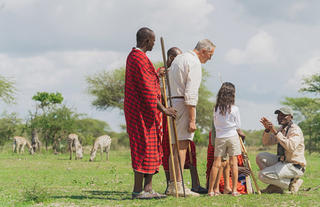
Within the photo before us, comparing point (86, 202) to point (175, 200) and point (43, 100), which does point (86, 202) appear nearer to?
point (175, 200)

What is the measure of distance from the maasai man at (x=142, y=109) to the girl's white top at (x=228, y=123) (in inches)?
34.5

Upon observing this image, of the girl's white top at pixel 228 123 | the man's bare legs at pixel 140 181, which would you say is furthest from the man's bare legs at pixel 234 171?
the man's bare legs at pixel 140 181

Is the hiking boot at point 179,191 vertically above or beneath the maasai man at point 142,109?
beneath

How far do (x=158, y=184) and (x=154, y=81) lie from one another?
3.77 m

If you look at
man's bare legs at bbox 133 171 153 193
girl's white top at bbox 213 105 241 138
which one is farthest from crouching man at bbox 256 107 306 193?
man's bare legs at bbox 133 171 153 193

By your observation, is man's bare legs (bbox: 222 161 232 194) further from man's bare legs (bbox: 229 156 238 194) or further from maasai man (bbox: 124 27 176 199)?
maasai man (bbox: 124 27 176 199)

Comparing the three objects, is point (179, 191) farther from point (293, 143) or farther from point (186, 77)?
point (293, 143)

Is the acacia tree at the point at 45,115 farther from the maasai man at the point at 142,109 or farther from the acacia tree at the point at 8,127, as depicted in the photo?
the maasai man at the point at 142,109

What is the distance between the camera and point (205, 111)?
134ft

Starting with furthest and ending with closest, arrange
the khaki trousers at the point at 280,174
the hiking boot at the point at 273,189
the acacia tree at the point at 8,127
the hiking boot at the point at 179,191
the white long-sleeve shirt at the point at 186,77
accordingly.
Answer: the acacia tree at the point at 8,127 → the hiking boot at the point at 273,189 → the khaki trousers at the point at 280,174 → the hiking boot at the point at 179,191 → the white long-sleeve shirt at the point at 186,77

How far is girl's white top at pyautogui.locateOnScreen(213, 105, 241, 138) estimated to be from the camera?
267 inches

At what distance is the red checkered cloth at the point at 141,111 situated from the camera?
249 inches

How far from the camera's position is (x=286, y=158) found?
7.52 metres

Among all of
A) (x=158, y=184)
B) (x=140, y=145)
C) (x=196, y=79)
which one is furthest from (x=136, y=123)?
(x=158, y=184)
